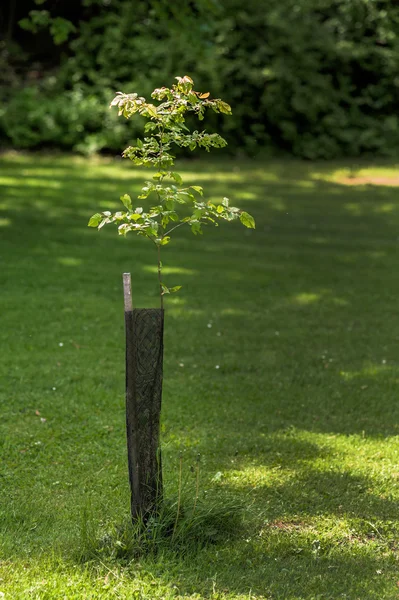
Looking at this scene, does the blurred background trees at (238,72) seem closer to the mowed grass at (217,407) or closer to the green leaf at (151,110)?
the mowed grass at (217,407)

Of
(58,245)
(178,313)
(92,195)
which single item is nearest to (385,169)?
(92,195)

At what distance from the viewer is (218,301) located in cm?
850

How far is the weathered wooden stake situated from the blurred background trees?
44.2 ft

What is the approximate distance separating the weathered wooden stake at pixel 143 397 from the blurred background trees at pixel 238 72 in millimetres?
13478

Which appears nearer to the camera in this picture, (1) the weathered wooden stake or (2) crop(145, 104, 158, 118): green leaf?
(2) crop(145, 104, 158, 118): green leaf

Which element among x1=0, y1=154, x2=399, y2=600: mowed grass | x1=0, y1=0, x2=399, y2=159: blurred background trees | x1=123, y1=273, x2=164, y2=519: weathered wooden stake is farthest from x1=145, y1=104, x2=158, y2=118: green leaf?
x1=0, y1=0, x2=399, y2=159: blurred background trees

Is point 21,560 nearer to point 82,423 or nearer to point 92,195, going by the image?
point 82,423

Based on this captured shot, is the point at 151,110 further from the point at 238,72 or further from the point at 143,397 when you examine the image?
the point at 238,72

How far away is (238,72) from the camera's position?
17969 millimetres

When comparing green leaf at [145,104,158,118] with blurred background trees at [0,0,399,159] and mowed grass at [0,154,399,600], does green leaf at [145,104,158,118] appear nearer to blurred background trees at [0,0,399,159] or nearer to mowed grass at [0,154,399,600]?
mowed grass at [0,154,399,600]

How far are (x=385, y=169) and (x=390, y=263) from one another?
7.08m

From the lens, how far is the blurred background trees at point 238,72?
1712 centimetres

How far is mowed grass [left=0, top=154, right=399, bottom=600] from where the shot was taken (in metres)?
3.75

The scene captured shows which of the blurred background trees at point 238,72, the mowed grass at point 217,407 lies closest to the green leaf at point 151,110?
the mowed grass at point 217,407
